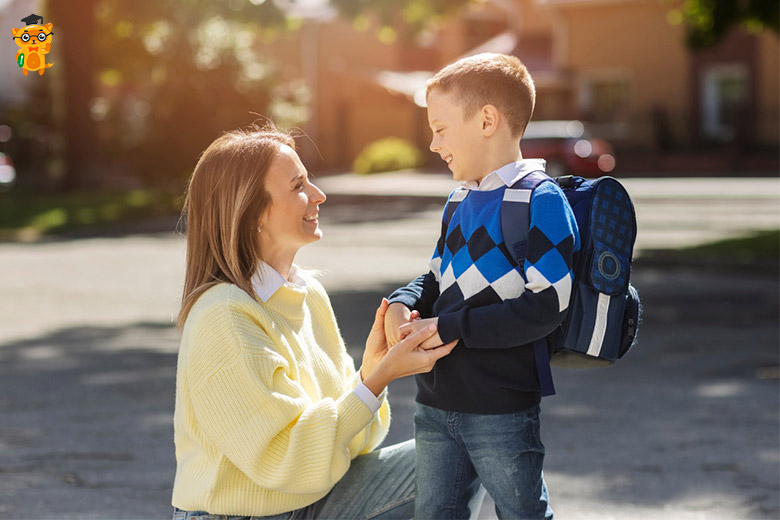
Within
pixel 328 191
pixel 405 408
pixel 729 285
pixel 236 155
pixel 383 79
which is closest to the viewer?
pixel 236 155

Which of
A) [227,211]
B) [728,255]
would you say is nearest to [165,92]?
[728,255]

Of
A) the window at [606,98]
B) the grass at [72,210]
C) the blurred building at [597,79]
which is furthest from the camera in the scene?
the window at [606,98]

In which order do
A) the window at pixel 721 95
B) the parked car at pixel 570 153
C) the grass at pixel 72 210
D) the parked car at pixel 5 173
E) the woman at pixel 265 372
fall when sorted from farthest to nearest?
the window at pixel 721 95 → the parked car at pixel 570 153 → the parked car at pixel 5 173 → the grass at pixel 72 210 → the woman at pixel 265 372

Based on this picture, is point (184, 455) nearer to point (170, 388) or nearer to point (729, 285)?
point (170, 388)

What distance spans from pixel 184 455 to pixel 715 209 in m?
19.0

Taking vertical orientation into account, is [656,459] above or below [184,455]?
below

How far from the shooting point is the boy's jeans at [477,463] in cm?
265

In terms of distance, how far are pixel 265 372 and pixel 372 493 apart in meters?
0.56

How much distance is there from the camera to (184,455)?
2.81 meters

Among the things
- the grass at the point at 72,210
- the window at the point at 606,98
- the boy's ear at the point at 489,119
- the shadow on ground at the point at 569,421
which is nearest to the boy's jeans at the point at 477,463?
the boy's ear at the point at 489,119

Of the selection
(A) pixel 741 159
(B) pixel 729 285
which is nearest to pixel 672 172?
(A) pixel 741 159

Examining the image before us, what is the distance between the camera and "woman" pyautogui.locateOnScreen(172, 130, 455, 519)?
260 cm

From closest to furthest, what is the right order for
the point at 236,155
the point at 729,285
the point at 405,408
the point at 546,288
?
the point at 546,288 → the point at 236,155 → the point at 405,408 → the point at 729,285

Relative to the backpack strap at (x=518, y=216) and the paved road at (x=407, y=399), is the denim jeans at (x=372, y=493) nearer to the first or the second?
the backpack strap at (x=518, y=216)
